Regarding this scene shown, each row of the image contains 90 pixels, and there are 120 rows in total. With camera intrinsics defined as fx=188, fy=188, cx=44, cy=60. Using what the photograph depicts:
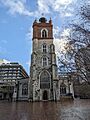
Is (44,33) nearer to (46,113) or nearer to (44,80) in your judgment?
(44,80)

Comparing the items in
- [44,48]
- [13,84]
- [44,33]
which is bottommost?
[13,84]

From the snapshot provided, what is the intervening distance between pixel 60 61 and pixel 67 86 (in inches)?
1809

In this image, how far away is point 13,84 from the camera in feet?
253

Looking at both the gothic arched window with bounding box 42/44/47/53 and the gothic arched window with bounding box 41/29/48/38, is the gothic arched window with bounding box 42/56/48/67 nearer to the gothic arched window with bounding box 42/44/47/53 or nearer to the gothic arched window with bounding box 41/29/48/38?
the gothic arched window with bounding box 42/44/47/53

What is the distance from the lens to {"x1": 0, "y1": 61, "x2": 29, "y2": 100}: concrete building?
56.9m

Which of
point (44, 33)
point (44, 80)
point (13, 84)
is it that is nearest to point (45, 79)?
point (44, 80)

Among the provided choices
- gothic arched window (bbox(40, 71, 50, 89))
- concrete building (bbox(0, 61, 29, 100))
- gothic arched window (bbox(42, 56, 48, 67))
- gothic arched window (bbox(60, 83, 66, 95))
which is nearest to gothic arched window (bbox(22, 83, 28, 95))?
concrete building (bbox(0, 61, 29, 100))

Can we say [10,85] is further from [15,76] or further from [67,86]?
[15,76]

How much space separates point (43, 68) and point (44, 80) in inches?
136

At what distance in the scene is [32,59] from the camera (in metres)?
54.0

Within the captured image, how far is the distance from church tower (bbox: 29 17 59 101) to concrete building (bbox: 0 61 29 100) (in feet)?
17.3

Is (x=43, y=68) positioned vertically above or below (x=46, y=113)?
above

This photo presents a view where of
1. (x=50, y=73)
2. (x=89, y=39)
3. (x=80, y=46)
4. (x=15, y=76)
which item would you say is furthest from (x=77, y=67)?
(x=15, y=76)

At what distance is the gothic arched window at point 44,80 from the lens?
174 feet
